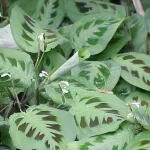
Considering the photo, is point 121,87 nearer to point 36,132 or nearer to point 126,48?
point 126,48

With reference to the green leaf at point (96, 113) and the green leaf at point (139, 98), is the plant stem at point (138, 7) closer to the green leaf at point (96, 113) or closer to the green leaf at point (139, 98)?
the green leaf at point (139, 98)

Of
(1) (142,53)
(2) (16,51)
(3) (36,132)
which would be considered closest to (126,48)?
(1) (142,53)

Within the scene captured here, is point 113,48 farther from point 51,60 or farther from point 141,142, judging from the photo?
point 141,142

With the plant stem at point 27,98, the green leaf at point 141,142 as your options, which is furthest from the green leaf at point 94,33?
the green leaf at point 141,142

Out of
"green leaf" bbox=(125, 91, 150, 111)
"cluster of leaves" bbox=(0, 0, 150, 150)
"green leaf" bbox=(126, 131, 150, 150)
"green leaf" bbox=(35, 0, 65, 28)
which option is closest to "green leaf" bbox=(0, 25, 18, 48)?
"cluster of leaves" bbox=(0, 0, 150, 150)

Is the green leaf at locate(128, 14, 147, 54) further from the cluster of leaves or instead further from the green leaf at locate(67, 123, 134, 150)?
the green leaf at locate(67, 123, 134, 150)

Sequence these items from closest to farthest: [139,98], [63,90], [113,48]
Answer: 1. [63,90]
2. [139,98]
3. [113,48]

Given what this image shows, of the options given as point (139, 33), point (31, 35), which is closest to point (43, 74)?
point (31, 35)
